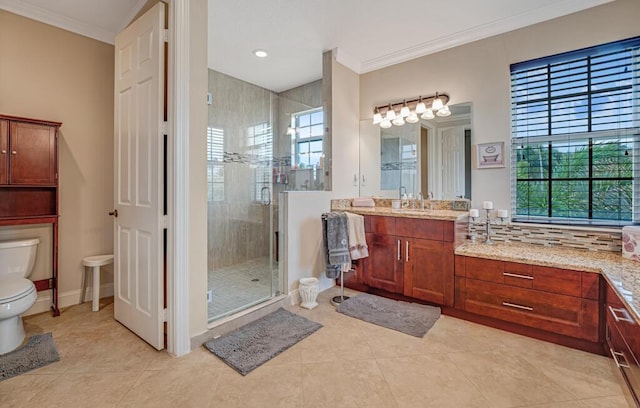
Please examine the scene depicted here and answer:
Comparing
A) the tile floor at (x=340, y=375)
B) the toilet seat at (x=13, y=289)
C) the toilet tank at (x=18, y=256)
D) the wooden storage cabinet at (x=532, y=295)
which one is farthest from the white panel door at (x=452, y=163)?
the toilet tank at (x=18, y=256)

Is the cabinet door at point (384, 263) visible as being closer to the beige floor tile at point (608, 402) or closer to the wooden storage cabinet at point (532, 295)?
the wooden storage cabinet at point (532, 295)

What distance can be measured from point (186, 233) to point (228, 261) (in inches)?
57.3

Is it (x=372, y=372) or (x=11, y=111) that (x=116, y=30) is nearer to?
(x=11, y=111)

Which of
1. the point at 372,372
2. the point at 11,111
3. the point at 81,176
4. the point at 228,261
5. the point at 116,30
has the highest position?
the point at 116,30

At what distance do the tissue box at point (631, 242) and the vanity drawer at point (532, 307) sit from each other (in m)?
0.56

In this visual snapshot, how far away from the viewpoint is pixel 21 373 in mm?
1674

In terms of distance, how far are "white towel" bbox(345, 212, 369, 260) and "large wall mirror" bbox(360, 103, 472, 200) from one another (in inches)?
33.3

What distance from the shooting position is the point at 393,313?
99.5 inches

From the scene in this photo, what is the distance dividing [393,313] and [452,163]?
167 cm

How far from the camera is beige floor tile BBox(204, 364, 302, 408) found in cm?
147

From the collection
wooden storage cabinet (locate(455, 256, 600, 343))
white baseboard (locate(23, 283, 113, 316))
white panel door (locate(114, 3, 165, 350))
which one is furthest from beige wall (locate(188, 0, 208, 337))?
wooden storage cabinet (locate(455, 256, 600, 343))

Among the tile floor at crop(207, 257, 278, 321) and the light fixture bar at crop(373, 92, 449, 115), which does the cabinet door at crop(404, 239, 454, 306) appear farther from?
the light fixture bar at crop(373, 92, 449, 115)

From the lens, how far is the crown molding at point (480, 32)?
2.35 m

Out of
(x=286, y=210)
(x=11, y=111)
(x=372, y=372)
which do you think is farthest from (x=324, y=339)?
(x=11, y=111)
